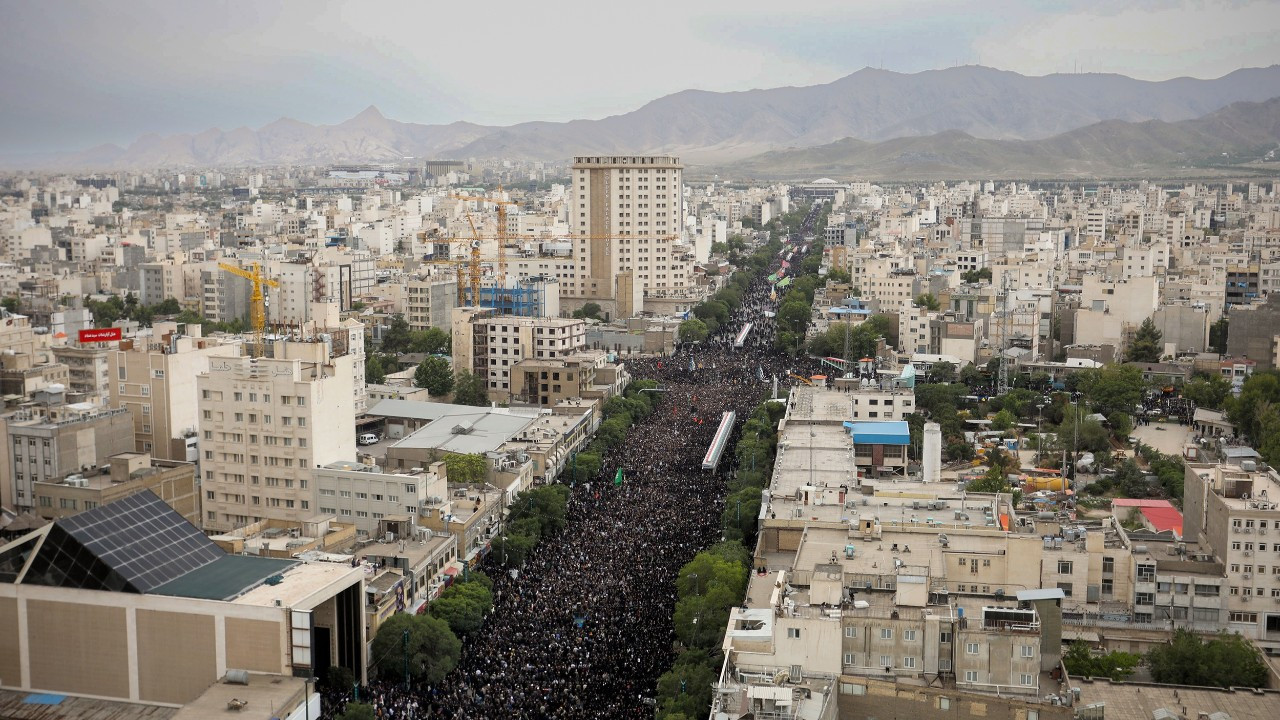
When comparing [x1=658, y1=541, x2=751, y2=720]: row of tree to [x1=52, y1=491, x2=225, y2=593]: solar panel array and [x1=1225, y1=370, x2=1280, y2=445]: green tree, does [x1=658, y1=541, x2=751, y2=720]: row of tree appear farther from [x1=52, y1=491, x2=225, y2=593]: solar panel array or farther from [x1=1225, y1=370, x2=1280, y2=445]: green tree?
[x1=1225, y1=370, x2=1280, y2=445]: green tree

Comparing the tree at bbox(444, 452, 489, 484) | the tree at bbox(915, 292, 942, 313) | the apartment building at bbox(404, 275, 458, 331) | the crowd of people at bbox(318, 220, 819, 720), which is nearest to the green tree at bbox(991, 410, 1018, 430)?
the crowd of people at bbox(318, 220, 819, 720)

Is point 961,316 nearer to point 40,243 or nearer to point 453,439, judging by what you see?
point 453,439

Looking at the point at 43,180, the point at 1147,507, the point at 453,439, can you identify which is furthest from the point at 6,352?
the point at 43,180

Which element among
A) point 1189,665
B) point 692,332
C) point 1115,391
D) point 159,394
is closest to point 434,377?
point 159,394

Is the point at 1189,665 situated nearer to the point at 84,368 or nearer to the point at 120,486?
the point at 120,486

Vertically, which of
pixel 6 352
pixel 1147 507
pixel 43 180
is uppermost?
pixel 43 180
